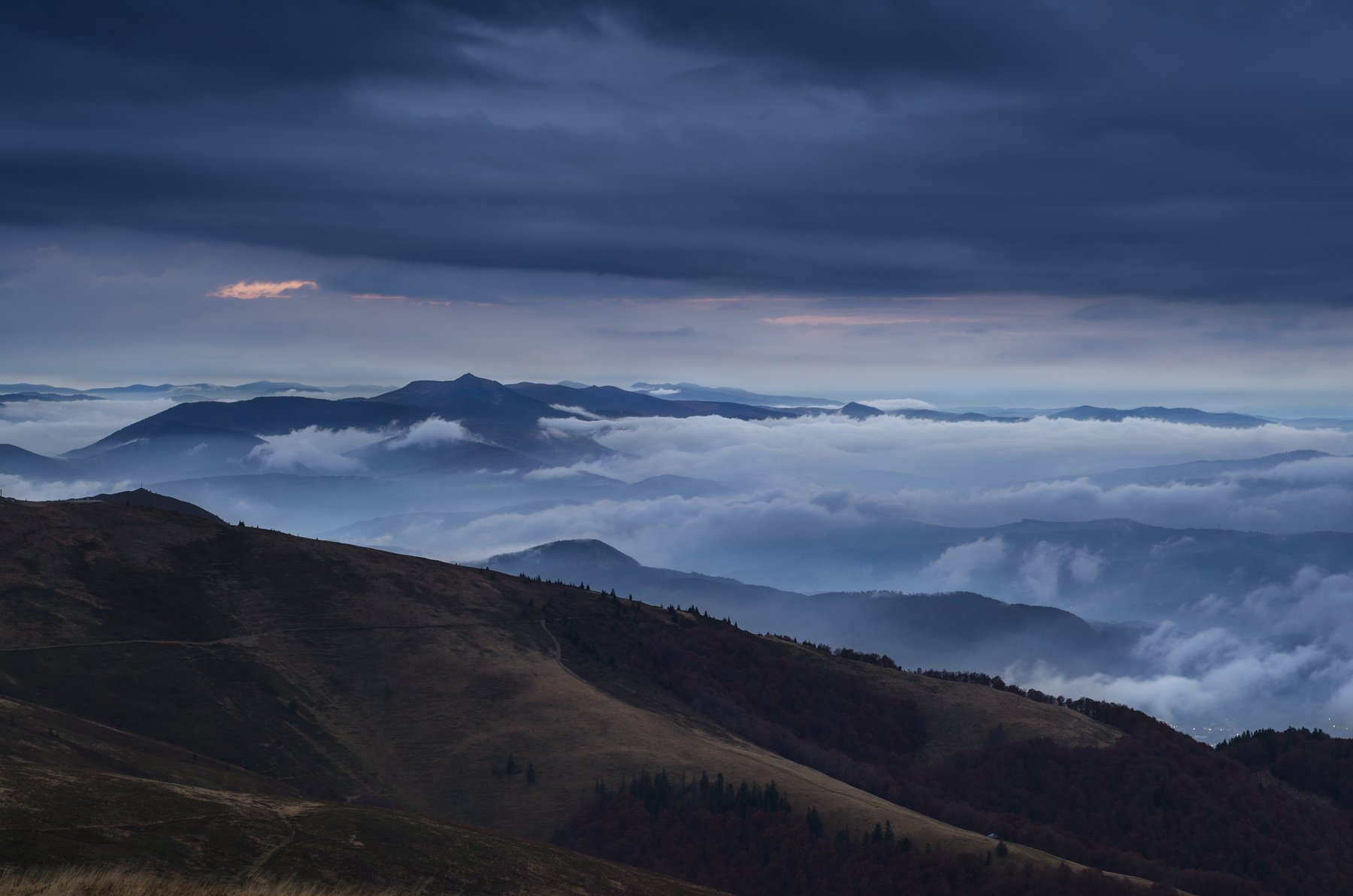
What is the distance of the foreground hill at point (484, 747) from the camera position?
12138 cm

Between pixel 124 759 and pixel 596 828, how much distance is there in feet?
170

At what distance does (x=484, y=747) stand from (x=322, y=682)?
28213 millimetres

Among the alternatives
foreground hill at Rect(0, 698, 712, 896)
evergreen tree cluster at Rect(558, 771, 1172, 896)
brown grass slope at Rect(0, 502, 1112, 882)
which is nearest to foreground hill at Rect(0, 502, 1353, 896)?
evergreen tree cluster at Rect(558, 771, 1172, 896)

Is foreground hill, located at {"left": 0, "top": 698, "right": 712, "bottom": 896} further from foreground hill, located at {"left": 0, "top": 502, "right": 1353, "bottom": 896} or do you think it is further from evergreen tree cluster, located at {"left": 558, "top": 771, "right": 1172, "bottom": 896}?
evergreen tree cluster, located at {"left": 558, "top": 771, "right": 1172, "bottom": 896}

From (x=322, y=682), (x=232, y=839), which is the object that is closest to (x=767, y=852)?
(x=322, y=682)

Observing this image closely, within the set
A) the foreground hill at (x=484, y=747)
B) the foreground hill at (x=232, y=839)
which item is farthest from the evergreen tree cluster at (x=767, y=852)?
the foreground hill at (x=232, y=839)

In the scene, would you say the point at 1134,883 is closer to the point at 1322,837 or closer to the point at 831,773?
the point at 831,773

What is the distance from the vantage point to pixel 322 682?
157625 mm

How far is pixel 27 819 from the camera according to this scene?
51.9 meters

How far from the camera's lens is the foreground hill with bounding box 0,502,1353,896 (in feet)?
398

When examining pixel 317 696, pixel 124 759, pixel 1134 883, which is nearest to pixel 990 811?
pixel 1134 883

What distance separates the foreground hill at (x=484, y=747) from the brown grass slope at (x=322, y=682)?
436mm

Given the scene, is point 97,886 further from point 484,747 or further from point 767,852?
point 484,747

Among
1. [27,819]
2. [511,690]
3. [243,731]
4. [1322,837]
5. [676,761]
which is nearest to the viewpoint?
[27,819]
